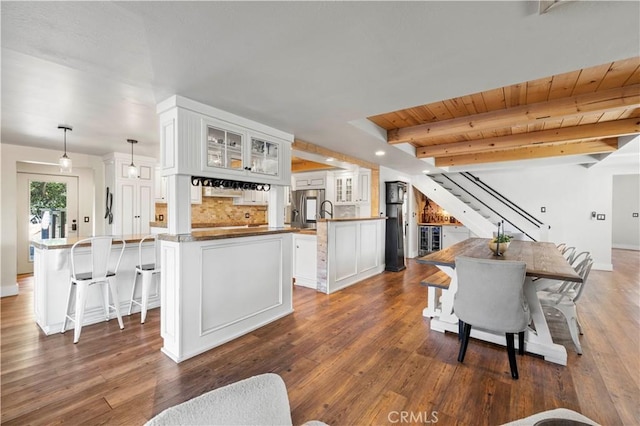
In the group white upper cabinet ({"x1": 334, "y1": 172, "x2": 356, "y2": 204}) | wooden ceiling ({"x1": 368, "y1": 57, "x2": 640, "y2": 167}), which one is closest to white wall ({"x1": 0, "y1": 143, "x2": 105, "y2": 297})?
white upper cabinet ({"x1": 334, "y1": 172, "x2": 356, "y2": 204})

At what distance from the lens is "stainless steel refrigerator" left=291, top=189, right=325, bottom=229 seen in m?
6.46

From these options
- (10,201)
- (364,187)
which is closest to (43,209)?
(10,201)

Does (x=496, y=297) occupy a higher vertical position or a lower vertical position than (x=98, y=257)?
lower

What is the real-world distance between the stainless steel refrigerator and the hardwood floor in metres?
3.23

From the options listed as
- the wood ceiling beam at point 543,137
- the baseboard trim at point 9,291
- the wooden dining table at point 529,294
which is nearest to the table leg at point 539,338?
the wooden dining table at point 529,294

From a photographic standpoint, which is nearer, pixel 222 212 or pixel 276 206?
pixel 276 206

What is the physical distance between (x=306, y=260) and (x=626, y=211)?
35.1 ft

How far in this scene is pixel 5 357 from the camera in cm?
243

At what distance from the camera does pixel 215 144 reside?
106 inches

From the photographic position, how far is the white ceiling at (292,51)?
53.9 inches

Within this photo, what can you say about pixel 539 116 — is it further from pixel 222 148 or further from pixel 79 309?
pixel 79 309

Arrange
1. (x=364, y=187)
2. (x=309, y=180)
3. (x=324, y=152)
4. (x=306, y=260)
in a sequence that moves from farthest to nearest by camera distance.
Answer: (x=309, y=180)
(x=364, y=187)
(x=306, y=260)
(x=324, y=152)

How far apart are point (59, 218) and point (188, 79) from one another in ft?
18.9

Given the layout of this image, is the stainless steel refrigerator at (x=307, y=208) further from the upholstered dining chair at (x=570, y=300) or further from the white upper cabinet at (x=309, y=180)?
the upholstered dining chair at (x=570, y=300)
